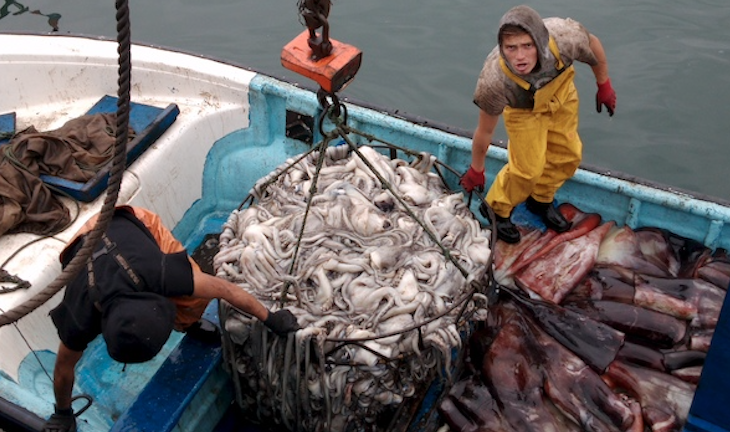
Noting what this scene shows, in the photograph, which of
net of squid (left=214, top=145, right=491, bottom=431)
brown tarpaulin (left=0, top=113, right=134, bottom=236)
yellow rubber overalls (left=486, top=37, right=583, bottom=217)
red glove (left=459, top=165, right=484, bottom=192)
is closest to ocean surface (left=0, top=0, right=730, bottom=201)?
brown tarpaulin (left=0, top=113, right=134, bottom=236)

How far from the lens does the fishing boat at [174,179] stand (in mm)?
4203

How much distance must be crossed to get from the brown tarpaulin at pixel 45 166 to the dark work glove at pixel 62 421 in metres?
1.60

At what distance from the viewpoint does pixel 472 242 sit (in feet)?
13.6

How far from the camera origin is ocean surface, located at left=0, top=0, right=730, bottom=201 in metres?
8.09

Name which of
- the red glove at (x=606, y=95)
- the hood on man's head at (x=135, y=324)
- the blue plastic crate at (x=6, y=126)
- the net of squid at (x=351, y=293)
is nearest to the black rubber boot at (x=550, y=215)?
the red glove at (x=606, y=95)

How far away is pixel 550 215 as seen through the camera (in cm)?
523

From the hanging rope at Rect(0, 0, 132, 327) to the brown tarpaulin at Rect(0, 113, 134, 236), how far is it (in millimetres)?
2760

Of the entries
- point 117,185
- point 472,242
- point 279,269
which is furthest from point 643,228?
point 117,185

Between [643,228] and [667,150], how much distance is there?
345 cm

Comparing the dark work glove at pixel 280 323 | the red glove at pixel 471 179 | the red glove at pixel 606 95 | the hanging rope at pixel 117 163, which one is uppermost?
the hanging rope at pixel 117 163

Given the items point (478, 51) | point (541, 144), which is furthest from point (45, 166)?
point (478, 51)

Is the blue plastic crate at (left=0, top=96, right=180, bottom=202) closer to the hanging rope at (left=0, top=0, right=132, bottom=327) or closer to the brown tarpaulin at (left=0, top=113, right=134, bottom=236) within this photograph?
the brown tarpaulin at (left=0, top=113, right=134, bottom=236)

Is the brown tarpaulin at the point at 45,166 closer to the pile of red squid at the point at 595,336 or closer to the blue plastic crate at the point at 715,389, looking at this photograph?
the pile of red squid at the point at 595,336

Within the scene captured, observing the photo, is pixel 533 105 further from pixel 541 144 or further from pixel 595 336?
pixel 595 336
